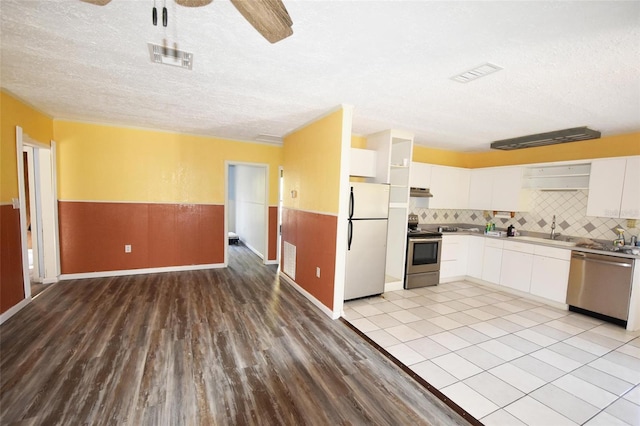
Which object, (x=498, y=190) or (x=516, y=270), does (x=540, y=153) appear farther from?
(x=516, y=270)

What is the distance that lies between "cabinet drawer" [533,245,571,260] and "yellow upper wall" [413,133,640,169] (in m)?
1.55

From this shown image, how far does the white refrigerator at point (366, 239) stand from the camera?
3.68 meters

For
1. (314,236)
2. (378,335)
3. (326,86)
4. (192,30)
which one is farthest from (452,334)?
(192,30)

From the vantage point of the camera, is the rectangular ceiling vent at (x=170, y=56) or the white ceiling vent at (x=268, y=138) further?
the white ceiling vent at (x=268, y=138)

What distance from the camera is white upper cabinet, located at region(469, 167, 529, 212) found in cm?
468

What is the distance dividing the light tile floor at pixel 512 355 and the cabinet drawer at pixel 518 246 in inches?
31.2

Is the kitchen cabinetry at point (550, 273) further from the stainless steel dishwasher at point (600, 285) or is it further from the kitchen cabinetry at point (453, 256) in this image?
the kitchen cabinetry at point (453, 256)

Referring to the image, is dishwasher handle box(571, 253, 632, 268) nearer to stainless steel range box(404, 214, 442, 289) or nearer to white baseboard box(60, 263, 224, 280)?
stainless steel range box(404, 214, 442, 289)

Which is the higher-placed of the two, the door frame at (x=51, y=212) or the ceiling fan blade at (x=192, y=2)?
the ceiling fan blade at (x=192, y=2)

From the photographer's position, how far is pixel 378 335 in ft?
9.62

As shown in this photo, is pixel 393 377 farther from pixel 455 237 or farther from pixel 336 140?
pixel 455 237

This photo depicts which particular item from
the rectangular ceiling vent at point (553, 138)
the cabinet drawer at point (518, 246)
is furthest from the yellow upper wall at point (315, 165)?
the cabinet drawer at point (518, 246)

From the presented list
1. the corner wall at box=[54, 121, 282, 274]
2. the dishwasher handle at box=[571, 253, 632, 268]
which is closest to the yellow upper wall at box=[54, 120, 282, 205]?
the corner wall at box=[54, 121, 282, 274]

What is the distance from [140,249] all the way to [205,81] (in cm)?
353
